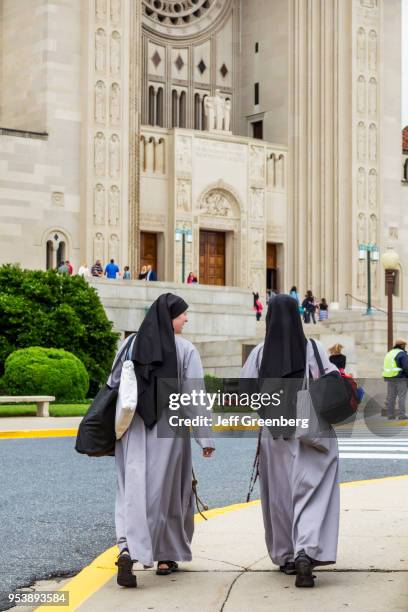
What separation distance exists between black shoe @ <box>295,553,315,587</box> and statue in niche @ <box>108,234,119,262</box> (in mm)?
38314

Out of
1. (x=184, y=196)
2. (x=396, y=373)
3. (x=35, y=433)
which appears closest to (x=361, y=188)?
(x=184, y=196)

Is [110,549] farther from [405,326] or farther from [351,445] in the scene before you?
[405,326]

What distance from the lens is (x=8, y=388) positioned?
87.6 feet

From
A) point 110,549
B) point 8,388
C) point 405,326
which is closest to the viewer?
point 110,549

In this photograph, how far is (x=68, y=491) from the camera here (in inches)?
461

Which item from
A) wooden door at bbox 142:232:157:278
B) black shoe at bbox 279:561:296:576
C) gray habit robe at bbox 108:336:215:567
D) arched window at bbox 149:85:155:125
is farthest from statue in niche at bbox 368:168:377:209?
black shoe at bbox 279:561:296:576

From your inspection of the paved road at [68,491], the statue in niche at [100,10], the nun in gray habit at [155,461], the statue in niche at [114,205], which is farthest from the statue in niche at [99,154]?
the nun in gray habit at [155,461]

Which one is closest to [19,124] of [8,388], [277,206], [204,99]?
[204,99]

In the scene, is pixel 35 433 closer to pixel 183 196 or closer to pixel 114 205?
pixel 114 205

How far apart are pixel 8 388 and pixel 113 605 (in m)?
20.5

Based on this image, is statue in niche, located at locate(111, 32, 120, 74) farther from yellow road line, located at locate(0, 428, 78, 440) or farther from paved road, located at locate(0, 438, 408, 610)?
paved road, located at locate(0, 438, 408, 610)

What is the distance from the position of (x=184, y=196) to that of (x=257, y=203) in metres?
3.76

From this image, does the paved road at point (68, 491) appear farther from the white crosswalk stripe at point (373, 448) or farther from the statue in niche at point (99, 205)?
the statue in niche at point (99, 205)

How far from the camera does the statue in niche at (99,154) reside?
45.2 meters
